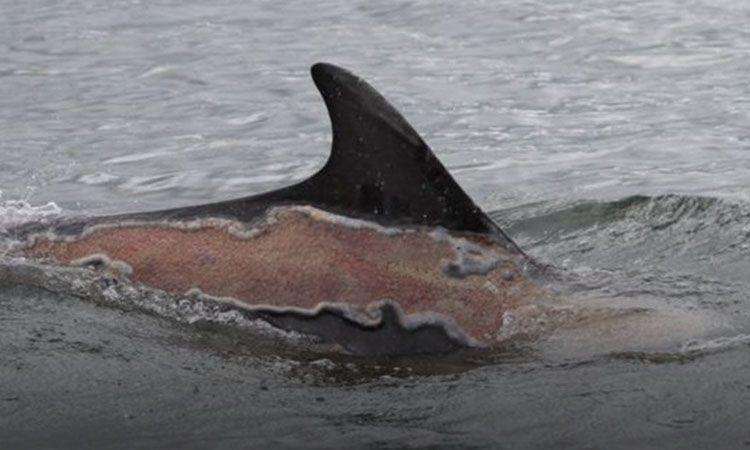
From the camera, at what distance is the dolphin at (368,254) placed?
227 inches

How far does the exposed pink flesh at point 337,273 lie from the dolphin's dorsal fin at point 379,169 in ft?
0.29

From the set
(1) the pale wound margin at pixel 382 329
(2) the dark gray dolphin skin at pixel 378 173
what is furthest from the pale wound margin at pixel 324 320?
(2) the dark gray dolphin skin at pixel 378 173

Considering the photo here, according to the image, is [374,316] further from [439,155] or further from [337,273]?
[439,155]

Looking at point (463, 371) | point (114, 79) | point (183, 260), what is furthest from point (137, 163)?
point (463, 371)

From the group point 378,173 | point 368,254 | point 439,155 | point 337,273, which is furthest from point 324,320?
point 439,155

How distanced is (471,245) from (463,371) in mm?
569

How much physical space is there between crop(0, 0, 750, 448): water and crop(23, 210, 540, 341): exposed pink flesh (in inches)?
6.7

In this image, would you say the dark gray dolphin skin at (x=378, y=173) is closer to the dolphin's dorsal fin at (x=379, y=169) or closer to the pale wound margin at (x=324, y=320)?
the dolphin's dorsal fin at (x=379, y=169)

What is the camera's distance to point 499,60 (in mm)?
13977

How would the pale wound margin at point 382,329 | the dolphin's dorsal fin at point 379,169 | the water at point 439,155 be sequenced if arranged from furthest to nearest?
the dolphin's dorsal fin at point 379,169 → the pale wound margin at point 382,329 → the water at point 439,155

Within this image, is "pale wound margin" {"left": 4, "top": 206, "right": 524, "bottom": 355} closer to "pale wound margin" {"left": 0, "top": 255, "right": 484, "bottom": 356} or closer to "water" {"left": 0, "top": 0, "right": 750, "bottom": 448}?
"pale wound margin" {"left": 0, "top": 255, "right": 484, "bottom": 356}

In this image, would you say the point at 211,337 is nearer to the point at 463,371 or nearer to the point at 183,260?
the point at 183,260

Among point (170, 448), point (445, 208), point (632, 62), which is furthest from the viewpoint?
point (632, 62)

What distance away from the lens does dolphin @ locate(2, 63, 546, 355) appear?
575 cm
